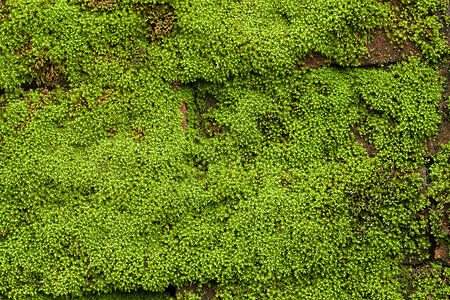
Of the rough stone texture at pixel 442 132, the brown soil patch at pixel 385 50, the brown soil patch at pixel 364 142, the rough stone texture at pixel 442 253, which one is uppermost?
the brown soil patch at pixel 385 50

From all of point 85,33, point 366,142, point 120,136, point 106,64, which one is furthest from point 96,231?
point 366,142

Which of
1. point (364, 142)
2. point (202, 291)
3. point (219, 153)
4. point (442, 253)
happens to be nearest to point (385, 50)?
point (364, 142)

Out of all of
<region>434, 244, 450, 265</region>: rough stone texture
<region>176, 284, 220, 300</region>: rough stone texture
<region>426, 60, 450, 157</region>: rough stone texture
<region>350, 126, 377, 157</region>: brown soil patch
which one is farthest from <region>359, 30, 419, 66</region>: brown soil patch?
<region>176, 284, 220, 300</region>: rough stone texture

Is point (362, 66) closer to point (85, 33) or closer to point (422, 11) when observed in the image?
point (422, 11)

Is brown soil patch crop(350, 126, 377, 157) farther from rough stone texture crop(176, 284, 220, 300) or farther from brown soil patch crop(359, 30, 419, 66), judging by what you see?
rough stone texture crop(176, 284, 220, 300)

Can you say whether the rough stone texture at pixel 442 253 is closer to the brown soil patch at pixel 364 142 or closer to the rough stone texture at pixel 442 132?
the rough stone texture at pixel 442 132

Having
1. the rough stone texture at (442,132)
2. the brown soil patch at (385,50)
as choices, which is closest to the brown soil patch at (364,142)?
the rough stone texture at (442,132)

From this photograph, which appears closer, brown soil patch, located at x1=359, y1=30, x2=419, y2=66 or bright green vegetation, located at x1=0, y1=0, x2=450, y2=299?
bright green vegetation, located at x1=0, y1=0, x2=450, y2=299
